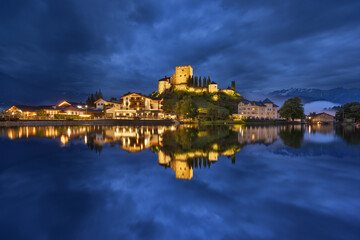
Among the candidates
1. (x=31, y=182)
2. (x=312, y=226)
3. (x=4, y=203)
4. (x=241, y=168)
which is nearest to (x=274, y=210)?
(x=312, y=226)

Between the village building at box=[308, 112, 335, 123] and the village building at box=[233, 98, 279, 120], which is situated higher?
the village building at box=[233, 98, 279, 120]

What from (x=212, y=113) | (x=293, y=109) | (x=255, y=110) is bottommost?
(x=212, y=113)

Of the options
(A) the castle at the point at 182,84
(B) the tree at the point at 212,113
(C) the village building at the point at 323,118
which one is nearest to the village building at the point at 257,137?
(B) the tree at the point at 212,113

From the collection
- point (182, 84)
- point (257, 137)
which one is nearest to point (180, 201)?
point (257, 137)

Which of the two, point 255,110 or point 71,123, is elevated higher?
point 255,110

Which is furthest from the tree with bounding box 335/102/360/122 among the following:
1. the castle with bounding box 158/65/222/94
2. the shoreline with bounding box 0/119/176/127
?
the shoreline with bounding box 0/119/176/127

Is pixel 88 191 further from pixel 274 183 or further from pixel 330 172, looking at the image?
pixel 330 172

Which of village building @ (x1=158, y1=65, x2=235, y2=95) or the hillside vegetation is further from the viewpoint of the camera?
village building @ (x1=158, y1=65, x2=235, y2=95)

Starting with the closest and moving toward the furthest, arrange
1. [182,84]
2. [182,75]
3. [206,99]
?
[206,99]
[182,84]
[182,75]

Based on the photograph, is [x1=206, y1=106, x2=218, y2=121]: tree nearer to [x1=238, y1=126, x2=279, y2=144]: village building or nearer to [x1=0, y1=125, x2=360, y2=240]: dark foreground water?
[x1=238, y1=126, x2=279, y2=144]: village building

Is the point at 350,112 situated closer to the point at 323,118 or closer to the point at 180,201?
the point at 323,118

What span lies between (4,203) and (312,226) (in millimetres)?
7326

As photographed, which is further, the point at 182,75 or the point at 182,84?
the point at 182,75

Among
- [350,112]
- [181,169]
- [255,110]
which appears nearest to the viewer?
[181,169]
